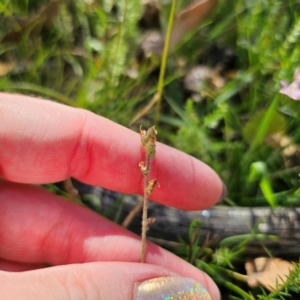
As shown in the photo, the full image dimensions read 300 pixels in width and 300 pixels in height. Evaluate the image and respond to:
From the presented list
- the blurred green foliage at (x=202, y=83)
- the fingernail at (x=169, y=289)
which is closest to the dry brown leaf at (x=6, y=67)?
the blurred green foliage at (x=202, y=83)

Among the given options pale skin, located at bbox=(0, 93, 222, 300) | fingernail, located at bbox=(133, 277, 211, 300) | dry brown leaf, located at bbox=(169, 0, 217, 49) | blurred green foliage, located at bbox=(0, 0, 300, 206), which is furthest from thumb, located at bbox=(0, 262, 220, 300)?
dry brown leaf, located at bbox=(169, 0, 217, 49)

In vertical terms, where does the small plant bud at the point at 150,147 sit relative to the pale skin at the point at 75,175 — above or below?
above

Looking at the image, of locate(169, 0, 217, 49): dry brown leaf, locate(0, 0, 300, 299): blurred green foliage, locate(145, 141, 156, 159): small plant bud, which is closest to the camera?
locate(145, 141, 156, 159): small plant bud

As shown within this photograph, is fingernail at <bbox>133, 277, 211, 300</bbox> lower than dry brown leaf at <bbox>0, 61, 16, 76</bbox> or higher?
lower

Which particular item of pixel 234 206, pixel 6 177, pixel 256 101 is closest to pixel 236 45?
pixel 256 101

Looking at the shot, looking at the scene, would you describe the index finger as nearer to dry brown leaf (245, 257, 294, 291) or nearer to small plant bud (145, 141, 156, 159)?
dry brown leaf (245, 257, 294, 291)

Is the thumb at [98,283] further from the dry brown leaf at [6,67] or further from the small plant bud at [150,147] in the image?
the dry brown leaf at [6,67]
